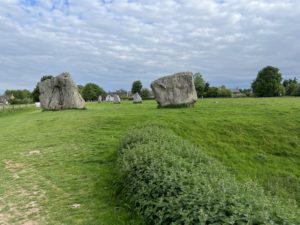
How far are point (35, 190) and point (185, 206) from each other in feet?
16.1

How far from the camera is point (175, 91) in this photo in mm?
24641

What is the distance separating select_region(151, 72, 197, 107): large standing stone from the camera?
80.8 feet

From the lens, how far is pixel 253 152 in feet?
45.7

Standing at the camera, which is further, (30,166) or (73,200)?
(30,166)

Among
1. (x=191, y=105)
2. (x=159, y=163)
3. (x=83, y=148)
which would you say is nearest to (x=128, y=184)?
(x=159, y=163)

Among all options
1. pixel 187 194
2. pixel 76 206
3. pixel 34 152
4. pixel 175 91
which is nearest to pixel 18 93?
pixel 175 91

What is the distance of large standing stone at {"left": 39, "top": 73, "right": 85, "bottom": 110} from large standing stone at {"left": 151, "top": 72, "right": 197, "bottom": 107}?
8.16m

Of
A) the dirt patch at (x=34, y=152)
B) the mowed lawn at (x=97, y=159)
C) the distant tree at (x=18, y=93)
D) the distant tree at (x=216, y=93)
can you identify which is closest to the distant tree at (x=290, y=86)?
the distant tree at (x=216, y=93)

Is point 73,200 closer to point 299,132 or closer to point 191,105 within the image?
point 299,132

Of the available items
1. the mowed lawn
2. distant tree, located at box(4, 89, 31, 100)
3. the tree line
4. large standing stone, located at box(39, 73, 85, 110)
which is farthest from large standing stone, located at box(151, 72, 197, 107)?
distant tree, located at box(4, 89, 31, 100)

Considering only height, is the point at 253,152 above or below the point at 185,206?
below

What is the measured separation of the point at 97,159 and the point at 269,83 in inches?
2344

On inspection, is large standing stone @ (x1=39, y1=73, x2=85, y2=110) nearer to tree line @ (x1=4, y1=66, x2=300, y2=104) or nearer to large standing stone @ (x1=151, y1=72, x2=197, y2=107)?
large standing stone @ (x1=151, y1=72, x2=197, y2=107)

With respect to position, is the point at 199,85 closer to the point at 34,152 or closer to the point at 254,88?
the point at 254,88
